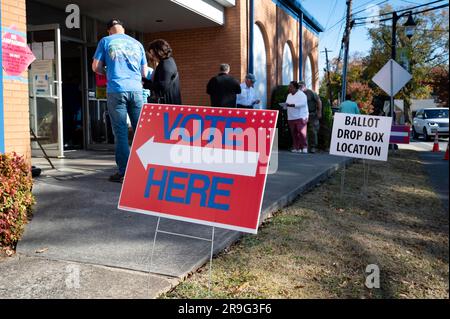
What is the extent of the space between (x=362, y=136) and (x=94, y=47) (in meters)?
6.89

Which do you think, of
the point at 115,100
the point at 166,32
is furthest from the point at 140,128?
the point at 166,32

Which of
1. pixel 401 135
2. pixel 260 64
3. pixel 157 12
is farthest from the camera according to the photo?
pixel 260 64

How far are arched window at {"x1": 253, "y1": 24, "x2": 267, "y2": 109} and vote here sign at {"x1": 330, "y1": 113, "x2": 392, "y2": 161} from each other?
6843 mm

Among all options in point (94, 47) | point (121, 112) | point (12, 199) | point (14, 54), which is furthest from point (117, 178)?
point (94, 47)

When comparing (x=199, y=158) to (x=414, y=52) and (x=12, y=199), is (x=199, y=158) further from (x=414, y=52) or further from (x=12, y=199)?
(x=414, y=52)

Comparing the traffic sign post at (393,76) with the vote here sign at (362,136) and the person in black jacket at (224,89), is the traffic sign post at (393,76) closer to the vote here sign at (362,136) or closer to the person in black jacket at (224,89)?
the person in black jacket at (224,89)

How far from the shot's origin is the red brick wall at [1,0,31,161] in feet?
15.4

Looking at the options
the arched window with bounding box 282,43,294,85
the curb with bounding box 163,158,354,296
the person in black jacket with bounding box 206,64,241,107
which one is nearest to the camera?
the curb with bounding box 163,158,354,296

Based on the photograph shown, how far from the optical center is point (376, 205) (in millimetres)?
5758

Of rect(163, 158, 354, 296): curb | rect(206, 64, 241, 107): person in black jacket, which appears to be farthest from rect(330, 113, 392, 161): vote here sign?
rect(206, 64, 241, 107): person in black jacket

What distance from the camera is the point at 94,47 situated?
33.1 ft

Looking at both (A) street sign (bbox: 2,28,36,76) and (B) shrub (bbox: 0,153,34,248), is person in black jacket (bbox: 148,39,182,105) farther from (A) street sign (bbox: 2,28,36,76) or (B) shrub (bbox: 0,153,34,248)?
(B) shrub (bbox: 0,153,34,248)

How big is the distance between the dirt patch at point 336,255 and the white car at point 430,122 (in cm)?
1890

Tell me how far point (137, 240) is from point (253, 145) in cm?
145
